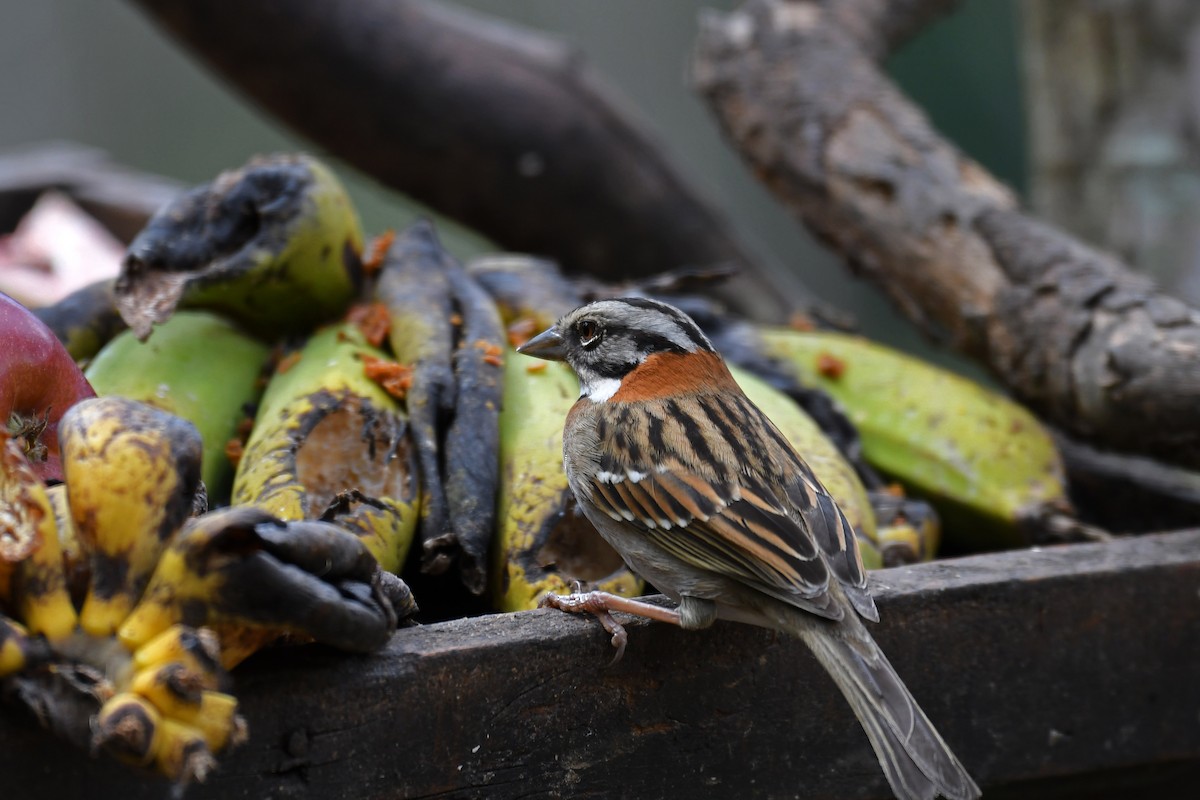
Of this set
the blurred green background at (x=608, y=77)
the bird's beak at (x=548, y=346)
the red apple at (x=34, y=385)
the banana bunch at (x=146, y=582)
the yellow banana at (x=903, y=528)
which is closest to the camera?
the banana bunch at (x=146, y=582)

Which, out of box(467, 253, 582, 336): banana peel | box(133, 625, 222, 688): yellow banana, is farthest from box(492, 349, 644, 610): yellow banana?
box(133, 625, 222, 688): yellow banana

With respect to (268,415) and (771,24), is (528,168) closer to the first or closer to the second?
(771,24)

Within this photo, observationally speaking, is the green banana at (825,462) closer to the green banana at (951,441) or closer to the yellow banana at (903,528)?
the yellow banana at (903,528)

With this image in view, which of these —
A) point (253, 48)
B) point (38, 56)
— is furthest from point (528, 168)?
point (38, 56)

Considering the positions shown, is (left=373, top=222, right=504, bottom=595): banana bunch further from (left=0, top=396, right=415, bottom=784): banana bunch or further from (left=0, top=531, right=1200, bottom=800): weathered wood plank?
(left=0, top=396, right=415, bottom=784): banana bunch

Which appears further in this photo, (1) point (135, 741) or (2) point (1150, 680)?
(2) point (1150, 680)

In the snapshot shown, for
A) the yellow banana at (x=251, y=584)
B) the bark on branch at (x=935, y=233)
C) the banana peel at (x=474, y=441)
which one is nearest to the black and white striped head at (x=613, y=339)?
the banana peel at (x=474, y=441)
